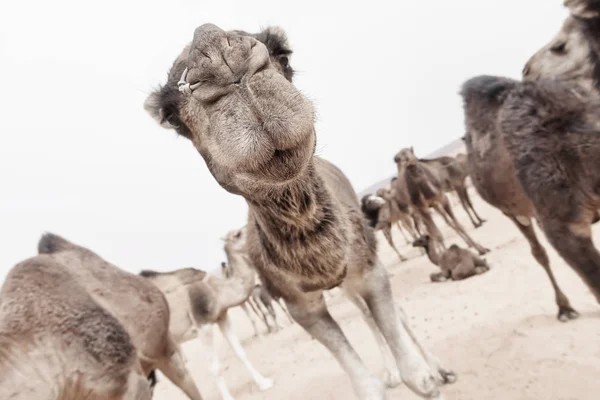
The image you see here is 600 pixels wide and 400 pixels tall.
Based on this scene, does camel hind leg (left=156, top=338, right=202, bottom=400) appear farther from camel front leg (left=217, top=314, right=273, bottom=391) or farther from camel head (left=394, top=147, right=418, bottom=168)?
camel head (left=394, top=147, right=418, bottom=168)

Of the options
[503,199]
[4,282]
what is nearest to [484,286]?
[503,199]

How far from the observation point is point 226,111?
2.10m

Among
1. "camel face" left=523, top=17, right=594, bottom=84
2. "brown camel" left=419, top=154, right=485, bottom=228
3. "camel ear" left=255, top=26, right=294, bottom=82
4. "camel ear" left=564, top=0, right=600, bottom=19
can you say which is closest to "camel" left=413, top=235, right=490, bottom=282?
"camel face" left=523, top=17, right=594, bottom=84

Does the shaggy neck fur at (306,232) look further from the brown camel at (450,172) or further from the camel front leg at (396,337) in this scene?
the brown camel at (450,172)

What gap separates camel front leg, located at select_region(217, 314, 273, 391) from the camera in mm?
7387

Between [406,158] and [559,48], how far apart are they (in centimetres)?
→ 923

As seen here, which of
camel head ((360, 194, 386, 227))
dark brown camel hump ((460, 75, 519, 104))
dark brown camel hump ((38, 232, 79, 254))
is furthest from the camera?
camel head ((360, 194, 386, 227))

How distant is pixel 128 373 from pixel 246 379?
5.09 meters

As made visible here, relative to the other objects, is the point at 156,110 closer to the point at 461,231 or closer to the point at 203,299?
the point at 203,299

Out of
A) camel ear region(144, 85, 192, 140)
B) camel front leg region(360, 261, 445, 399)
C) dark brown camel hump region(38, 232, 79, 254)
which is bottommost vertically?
camel front leg region(360, 261, 445, 399)


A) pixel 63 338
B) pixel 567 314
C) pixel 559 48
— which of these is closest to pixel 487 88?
pixel 559 48

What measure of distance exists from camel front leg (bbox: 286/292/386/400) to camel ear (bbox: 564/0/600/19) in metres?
2.38

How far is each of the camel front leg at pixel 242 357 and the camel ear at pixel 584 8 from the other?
5.99 meters

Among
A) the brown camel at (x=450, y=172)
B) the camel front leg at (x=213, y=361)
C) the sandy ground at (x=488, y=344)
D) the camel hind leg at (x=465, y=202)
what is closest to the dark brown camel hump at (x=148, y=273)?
the camel front leg at (x=213, y=361)
